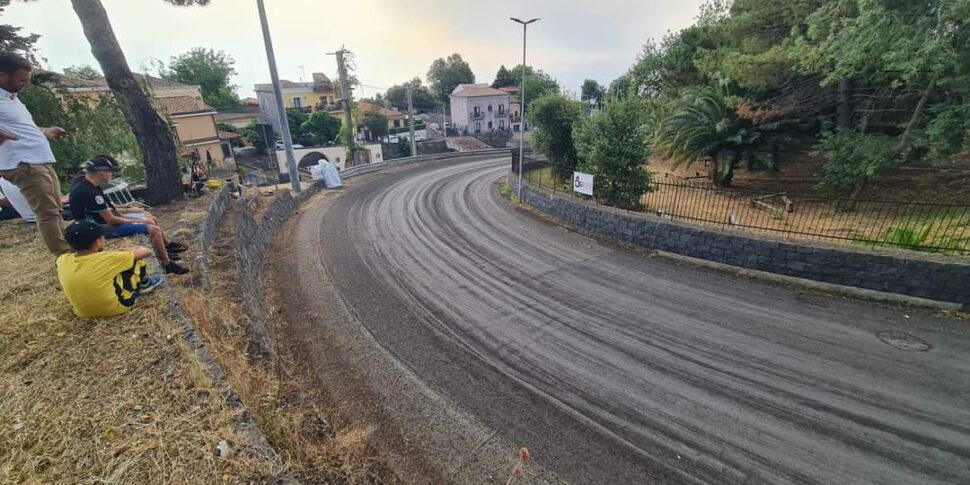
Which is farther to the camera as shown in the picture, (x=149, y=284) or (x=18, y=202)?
(x=18, y=202)

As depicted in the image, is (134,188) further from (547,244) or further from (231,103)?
(231,103)

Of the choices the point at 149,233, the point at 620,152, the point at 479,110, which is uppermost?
the point at 479,110

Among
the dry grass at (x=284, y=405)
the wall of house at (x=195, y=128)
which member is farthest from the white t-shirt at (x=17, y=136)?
the wall of house at (x=195, y=128)

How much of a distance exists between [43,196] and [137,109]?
5.76 m

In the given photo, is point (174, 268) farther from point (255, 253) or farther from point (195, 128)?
point (195, 128)

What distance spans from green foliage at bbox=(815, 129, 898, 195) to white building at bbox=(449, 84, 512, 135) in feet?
150

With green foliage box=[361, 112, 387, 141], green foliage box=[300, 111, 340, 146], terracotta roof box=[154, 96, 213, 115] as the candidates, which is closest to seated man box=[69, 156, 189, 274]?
terracotta roof box=[154, 96, 213, 115]

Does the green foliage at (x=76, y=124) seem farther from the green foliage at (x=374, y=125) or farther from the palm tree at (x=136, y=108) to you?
the green foliage at (x=374, y=125)

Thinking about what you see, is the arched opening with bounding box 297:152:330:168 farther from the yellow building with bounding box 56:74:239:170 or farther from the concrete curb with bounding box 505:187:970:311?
the concrete curb with bounding box 505:187:970:311

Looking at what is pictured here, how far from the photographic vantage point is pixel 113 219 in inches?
196

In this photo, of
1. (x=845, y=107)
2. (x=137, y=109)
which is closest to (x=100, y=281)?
(x=137, y=109)

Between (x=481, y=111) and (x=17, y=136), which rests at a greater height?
(x=481, y=111)

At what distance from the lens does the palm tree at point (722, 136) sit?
12.5m

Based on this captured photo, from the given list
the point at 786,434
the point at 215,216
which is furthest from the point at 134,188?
the point at 786,434
